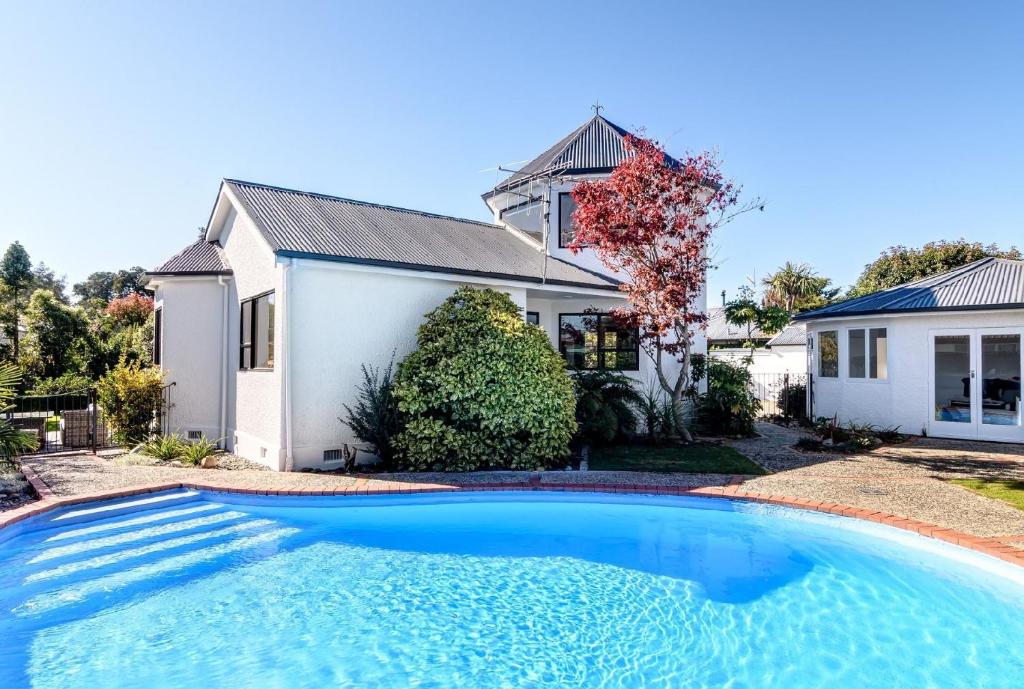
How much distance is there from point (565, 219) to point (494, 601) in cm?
1327

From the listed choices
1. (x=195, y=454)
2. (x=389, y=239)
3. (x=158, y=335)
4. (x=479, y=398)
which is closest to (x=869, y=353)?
(x=479, y=398)

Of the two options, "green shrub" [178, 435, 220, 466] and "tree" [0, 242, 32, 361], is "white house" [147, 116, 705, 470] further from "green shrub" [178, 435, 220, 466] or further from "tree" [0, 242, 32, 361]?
"tree" [0, 242, 32, 361]

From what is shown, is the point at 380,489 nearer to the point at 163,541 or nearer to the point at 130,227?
the point at 163,541

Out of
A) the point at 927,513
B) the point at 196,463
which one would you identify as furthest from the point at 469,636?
the point at 196,463

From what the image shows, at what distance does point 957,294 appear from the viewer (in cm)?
1605

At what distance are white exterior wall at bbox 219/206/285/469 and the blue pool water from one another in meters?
2.74

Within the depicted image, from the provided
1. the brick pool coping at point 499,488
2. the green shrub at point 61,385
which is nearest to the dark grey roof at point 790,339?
the brick pool coping at point 499,488

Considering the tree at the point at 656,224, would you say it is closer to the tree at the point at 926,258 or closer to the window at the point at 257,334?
the window at the point at 257,334

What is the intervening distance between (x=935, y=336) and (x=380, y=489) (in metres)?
15.5

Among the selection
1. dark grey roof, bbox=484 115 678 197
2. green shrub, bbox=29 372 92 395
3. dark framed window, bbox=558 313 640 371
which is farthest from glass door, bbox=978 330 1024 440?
green shrub, bbox=29 372 92 395

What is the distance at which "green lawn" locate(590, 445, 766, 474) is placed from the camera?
1185 cm

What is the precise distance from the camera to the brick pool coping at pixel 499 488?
7949 mm

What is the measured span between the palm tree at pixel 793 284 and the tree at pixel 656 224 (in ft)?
162

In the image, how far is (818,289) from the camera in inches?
2331
